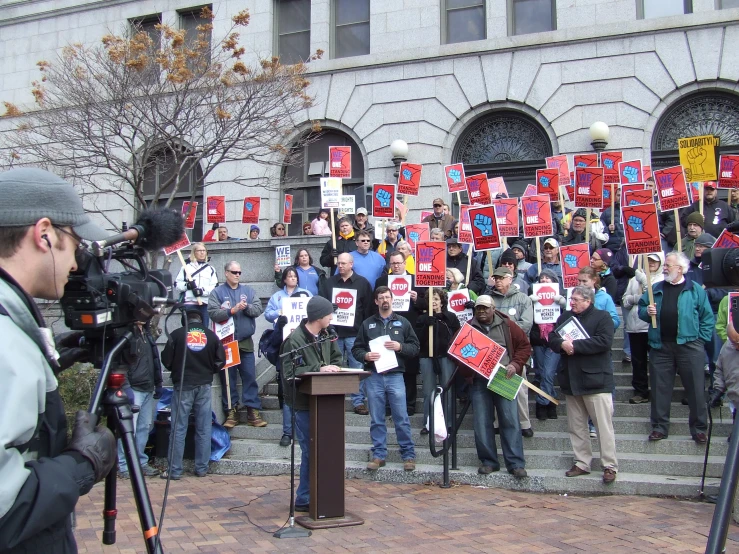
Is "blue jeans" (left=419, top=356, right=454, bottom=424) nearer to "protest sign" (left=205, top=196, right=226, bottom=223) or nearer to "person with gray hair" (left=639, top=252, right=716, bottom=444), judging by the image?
"person with gray hair" (left=639, top=252, right=716, bottom=444)

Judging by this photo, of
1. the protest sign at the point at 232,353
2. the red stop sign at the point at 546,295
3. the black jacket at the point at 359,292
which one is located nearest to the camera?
the red stop sign at the point at 546,295

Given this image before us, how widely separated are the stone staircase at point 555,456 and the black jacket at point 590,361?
88 centimetres

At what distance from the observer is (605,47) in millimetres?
18359

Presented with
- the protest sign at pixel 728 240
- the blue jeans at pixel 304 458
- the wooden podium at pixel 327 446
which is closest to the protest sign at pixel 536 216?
the protest sign at pixel 728 240

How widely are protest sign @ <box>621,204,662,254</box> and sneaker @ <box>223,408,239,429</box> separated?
5.97m

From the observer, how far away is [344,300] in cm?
1072

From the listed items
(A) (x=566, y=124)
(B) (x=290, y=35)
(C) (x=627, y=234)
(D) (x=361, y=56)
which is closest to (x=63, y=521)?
(C) (x=627, y=234)

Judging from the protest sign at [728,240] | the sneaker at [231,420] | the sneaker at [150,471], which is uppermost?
the protest sign at [728,240]

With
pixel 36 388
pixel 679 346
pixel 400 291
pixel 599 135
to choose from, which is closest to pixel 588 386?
pixel 679 346

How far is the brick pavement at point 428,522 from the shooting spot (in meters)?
6.38

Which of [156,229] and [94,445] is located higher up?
[156,229]

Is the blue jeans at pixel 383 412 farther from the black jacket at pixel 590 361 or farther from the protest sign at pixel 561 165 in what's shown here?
the protest sign at pixel 561 165

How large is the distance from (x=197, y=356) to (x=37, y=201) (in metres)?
7.40

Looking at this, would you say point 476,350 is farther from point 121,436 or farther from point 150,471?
point 121,436
